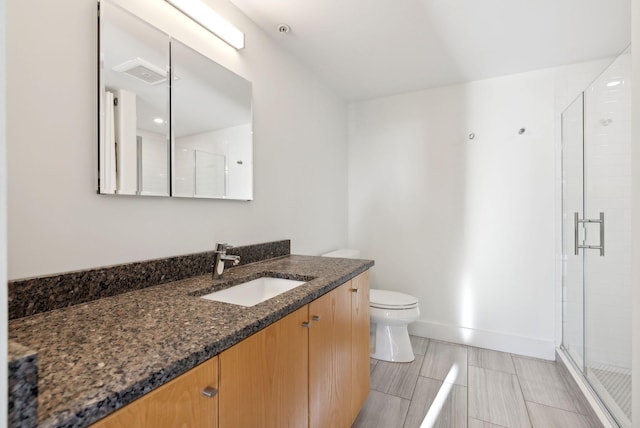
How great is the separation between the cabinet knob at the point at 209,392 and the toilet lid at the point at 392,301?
5.65 ft

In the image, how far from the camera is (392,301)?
229 cm

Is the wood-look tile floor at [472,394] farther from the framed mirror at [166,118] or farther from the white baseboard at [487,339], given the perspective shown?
the framed mirror at [166,118]

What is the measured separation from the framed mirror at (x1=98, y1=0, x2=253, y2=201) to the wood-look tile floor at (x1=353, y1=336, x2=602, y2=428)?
1517mm

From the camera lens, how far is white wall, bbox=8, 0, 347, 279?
2.78 ft

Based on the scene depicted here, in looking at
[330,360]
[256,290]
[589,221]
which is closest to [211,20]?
[256,290]

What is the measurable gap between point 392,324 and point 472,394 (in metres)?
0.63

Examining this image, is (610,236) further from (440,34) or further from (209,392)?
(209,392)

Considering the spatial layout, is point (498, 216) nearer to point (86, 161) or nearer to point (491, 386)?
point (491, 386)

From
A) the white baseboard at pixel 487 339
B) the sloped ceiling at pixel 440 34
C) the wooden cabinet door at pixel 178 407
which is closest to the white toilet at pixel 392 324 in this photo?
the white baseboard at pixel 487 339

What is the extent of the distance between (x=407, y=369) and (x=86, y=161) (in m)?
2.28

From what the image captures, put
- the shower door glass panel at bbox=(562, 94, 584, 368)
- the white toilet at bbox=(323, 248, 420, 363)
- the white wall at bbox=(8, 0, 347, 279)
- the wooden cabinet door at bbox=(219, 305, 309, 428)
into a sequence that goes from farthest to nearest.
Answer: the white toilet at bbox=(323, 248, 420, 363) < the shower door glass panel at bbox=(562, 94, 584, 368) < the white wall at bbox=(8, 0, 347, 279) < the wooden cabinet door at bbox=(219, 305, 309, 428)

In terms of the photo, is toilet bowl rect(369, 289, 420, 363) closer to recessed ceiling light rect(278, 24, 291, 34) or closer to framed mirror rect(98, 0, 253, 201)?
framed mirror rect(98, 0, 253, 201)

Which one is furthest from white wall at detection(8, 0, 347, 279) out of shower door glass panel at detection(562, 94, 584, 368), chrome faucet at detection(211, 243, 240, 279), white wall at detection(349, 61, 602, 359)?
shower door glass panel at detection(562, 94, 584, 368)

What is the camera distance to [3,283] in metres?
0.34
